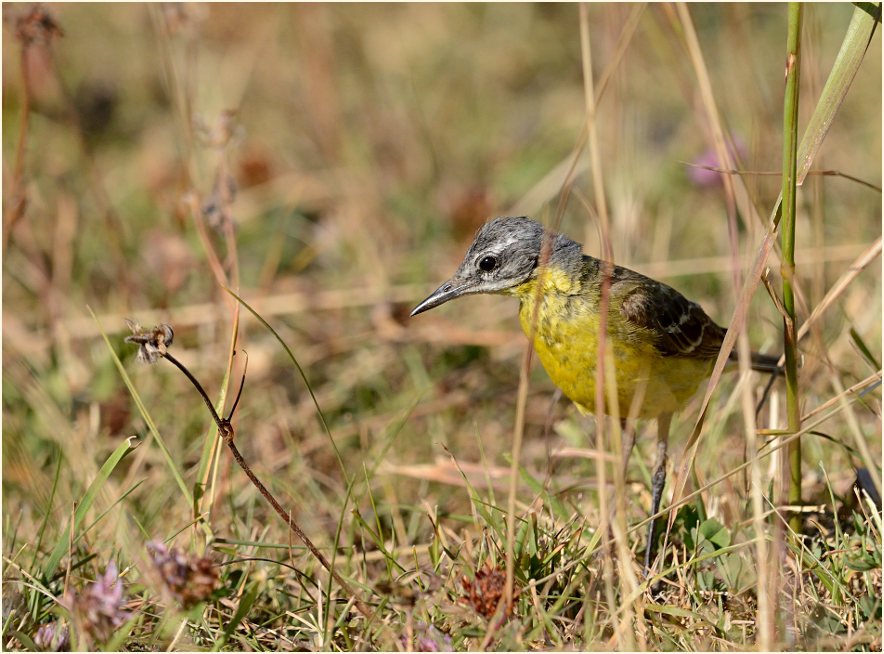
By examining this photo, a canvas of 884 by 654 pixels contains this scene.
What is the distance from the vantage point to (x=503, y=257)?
340 cm

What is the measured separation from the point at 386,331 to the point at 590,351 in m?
1.89

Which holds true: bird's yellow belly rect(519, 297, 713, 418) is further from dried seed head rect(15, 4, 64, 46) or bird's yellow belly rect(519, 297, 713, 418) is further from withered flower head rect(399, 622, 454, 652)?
dried seed head rect(15, 4, 64, 46)

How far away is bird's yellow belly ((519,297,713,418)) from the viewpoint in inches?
126

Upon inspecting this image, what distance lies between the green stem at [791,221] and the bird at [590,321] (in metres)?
0.49

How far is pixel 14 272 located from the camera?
5.25m

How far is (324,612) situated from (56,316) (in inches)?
108

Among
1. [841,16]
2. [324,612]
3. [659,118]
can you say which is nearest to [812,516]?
[324,612]

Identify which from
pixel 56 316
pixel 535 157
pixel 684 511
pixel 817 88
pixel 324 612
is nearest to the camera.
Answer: pixel 324 612

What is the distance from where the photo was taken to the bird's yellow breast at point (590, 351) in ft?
10.5

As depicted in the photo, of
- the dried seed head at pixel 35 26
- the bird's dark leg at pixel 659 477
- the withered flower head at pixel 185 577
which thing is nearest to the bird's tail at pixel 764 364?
the bird's dark leg at pixel 659 477

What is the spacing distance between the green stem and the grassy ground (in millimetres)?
99

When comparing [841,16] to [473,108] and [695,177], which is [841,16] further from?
[473,108]

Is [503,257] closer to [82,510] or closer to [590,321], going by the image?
[590,321]

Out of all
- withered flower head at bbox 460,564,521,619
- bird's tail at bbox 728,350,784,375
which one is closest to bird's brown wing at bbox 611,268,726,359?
bird's tail at bbox 728,350,784,375
